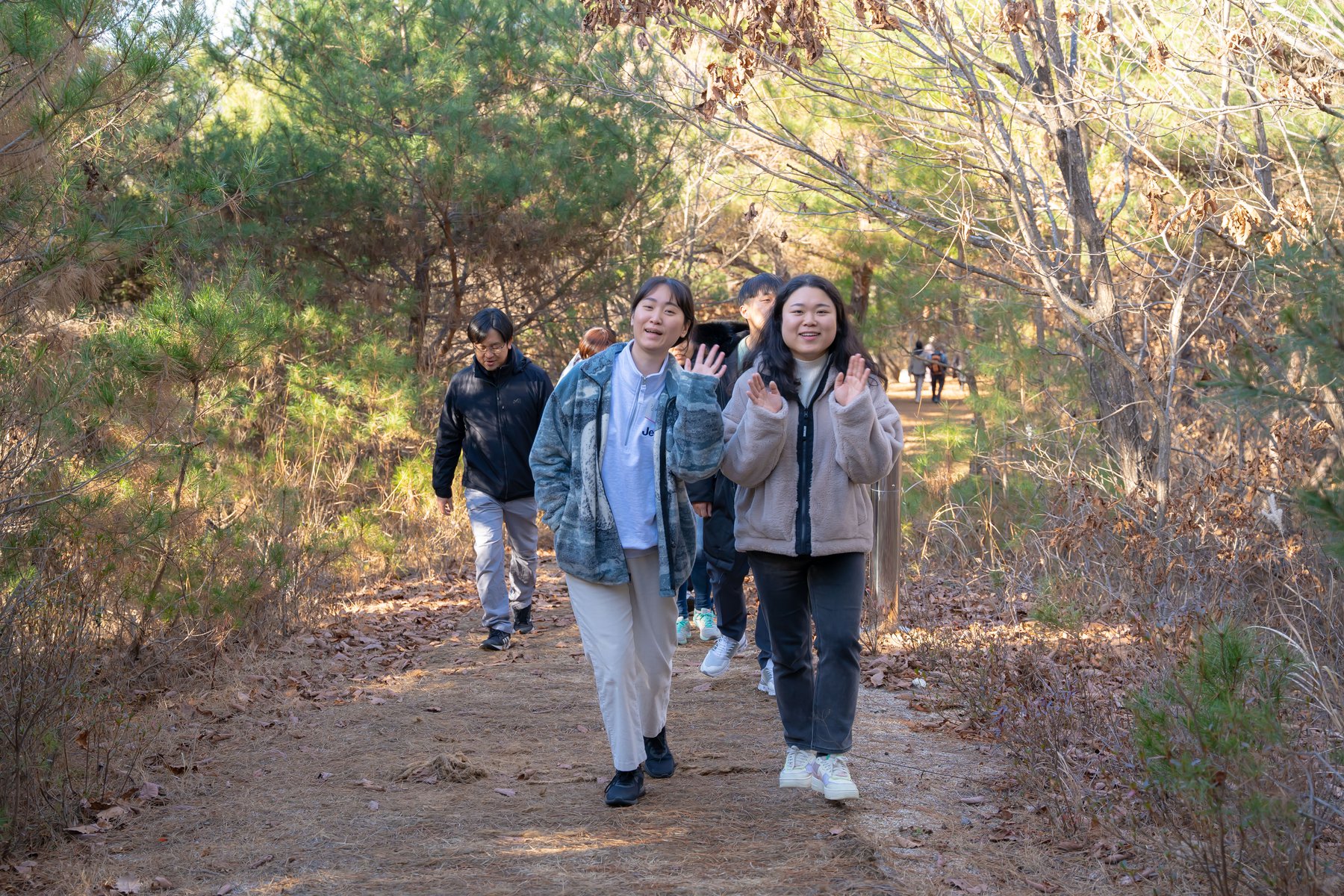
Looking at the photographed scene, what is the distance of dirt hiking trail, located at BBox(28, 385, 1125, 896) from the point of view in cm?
398

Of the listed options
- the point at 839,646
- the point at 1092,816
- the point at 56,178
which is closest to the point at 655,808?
the point at 839,646

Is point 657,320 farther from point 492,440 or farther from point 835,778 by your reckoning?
point 492,440

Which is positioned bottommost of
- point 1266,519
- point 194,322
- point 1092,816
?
point 1092,816

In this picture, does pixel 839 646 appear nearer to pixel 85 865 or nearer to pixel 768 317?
pixel 768 317

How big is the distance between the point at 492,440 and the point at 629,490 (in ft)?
9.82

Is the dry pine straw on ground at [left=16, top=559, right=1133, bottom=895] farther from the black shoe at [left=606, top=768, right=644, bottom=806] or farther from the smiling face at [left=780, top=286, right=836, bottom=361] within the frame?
the smiling face at [left=780, top=286, right=836, bottom=361]

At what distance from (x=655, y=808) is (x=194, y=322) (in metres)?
3.33

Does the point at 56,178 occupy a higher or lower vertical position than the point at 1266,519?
higher

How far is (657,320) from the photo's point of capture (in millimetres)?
4578

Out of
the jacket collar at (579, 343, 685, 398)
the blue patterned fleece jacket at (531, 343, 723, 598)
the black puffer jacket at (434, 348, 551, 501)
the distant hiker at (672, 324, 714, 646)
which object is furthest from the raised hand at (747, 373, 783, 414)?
the black puffer jacket at (434, 348, 551, 501)

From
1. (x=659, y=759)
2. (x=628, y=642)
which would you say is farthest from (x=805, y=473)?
(x=659, y=759)

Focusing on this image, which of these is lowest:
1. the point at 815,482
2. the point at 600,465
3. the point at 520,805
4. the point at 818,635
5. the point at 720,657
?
Answer: the point at 520,805

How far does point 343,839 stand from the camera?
441 cm

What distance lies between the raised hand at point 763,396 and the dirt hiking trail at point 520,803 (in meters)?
1.49
